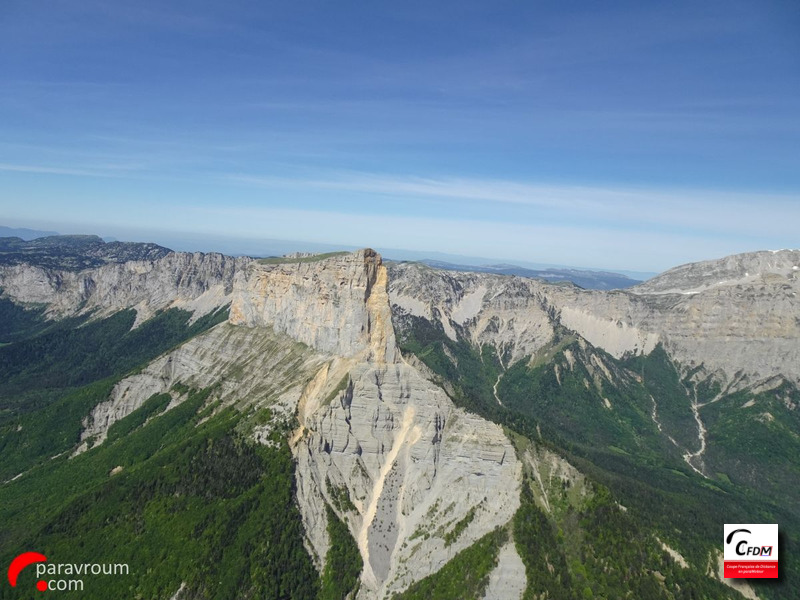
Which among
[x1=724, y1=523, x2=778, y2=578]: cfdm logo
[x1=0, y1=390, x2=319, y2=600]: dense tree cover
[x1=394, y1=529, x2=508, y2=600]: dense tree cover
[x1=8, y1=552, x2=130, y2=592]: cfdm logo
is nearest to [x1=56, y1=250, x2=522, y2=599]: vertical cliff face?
[x1=394, y1=529, x2=508, y2=600]: dense tree cover

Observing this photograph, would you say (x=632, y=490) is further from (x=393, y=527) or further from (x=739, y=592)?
(x=393, y=527)

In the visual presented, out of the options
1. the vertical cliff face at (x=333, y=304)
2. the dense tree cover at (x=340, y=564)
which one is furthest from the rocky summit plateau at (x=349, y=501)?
the vertical cliff face at (x=333, y=304)

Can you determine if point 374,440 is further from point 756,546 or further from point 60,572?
point 756,546

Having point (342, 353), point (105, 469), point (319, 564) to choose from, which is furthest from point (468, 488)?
point (105, 469)

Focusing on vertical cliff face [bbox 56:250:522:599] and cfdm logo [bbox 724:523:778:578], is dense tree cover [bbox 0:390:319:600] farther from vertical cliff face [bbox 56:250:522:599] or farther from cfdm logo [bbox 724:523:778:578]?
cfdm logo [bbox 724:523:778:578]

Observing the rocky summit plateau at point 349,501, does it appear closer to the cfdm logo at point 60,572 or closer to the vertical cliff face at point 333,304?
the vertical cliff face at point 333,304

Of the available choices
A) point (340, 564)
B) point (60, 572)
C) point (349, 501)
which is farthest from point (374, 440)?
point (60, 572)
